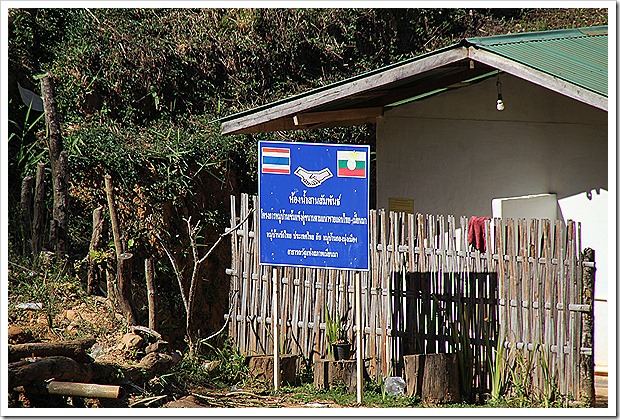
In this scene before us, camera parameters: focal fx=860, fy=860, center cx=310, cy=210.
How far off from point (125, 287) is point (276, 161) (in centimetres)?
229

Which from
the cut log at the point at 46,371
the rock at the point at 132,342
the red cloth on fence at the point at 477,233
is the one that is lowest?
the cut log at the point at 46,371

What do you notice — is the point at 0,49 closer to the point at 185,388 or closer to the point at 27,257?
the point at 27,257

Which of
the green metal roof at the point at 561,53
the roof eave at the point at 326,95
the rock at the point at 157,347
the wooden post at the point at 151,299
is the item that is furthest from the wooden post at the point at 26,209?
the green metal roof at the point at 561,53

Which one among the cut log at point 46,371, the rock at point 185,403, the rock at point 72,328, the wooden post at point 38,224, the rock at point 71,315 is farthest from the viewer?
the wooden post at point 38,224

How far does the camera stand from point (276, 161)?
823 centimetres

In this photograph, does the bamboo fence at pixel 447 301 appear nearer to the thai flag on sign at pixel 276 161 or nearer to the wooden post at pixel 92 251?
the thai flag on sign at pixel 276 161

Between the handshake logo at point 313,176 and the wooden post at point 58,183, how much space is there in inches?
154

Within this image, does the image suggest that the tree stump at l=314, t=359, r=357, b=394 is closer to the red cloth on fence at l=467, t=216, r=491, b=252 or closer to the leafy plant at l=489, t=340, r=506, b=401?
the leafy plant at l=489, t=340, r=506, b=401

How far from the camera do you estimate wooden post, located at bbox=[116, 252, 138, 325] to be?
9062 mm

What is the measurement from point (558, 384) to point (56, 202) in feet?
21.2

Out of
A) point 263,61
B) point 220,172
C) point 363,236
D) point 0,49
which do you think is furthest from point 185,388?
point 263,61

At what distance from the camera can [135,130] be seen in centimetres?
1403

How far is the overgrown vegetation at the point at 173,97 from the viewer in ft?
39.4

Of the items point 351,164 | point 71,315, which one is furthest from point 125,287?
point 351,164
